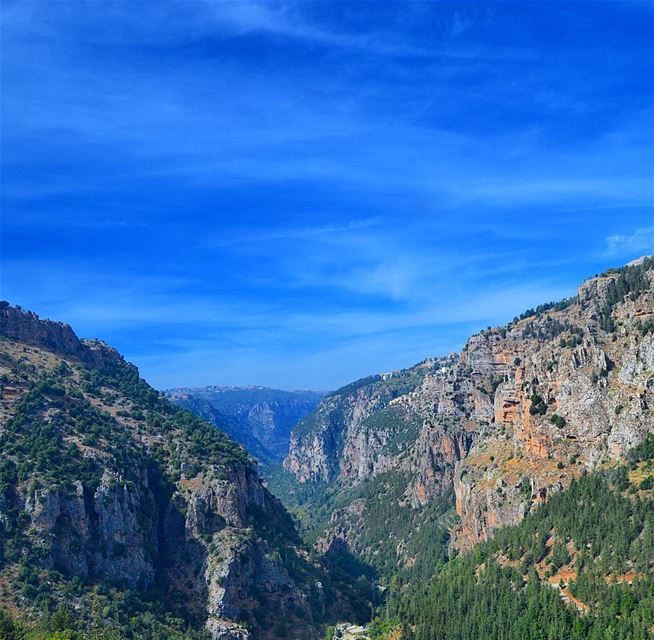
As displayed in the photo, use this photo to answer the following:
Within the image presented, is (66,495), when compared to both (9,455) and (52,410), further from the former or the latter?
(52,410)

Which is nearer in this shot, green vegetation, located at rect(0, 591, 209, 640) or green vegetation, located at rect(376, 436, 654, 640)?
green vegetation, located at rect(376, 436, 654, 640)

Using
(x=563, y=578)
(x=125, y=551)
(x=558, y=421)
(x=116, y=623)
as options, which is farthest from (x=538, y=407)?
(x=116, y=623)

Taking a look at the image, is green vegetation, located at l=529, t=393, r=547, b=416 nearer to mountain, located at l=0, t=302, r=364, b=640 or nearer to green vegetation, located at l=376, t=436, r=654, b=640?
green vegetation, located at l=376, t=436, r=654, b=640

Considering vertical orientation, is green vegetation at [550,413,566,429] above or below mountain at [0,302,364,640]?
above

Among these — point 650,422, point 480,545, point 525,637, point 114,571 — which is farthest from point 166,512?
point 650,422

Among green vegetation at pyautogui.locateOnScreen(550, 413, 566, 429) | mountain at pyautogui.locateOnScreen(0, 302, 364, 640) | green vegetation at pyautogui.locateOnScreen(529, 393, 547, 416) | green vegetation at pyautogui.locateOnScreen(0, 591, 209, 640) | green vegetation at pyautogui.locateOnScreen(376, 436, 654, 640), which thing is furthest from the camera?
green vegetation at pyautogui.locateOnScreen(529, 393, 547, 416)

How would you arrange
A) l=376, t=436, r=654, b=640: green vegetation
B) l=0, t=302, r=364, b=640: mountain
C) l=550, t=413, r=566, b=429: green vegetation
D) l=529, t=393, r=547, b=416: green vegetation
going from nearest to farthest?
l=376, t=436, r=654, b=640: green vegetation, l=0, t=302, r=364, b=640: mountain, l=550, t=413, r=566, b=429: green vegetation, l=529, t=393, r=547, b=416: green vegetation

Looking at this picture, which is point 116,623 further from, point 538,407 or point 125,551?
point 538,407

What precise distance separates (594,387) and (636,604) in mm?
69170

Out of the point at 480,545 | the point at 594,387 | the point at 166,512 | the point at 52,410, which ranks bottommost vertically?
the point at 480,545

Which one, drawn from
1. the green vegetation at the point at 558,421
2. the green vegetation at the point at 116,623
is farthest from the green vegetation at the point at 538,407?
the green vegetation at the point at 116,623

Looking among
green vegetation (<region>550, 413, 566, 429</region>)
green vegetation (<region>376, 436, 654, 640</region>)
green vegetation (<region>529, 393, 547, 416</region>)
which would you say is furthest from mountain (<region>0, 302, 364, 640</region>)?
green vegetation (<region>550, 413, 566, 429</region>)

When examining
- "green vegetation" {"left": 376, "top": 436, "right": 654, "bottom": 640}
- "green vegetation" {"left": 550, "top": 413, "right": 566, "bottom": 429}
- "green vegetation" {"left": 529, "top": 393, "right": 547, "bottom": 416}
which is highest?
"green vegetation" {"left": 529, "top": 393, "right": 547, "bottom": 416}

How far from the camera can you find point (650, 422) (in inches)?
6383
